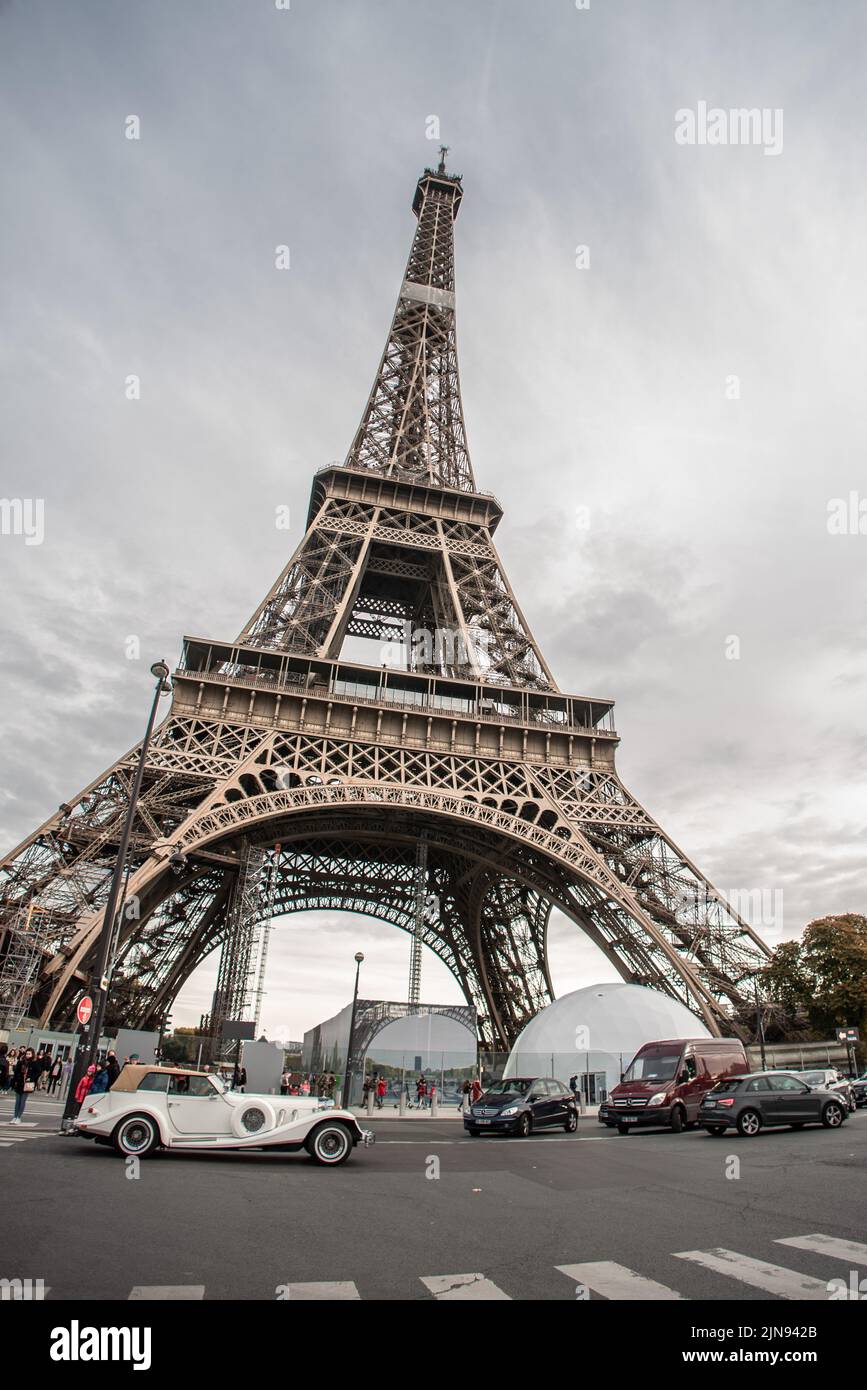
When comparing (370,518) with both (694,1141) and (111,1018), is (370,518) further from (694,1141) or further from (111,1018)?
(694,1141)

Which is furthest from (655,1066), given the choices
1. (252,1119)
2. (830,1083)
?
(252,1119)

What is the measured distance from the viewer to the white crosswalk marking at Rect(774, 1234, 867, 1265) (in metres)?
6.14

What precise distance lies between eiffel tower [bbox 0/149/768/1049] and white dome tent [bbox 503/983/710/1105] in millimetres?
1670

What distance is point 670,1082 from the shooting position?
1994 centimetres

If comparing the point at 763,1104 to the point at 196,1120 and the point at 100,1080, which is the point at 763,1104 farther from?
the point at 100,1080

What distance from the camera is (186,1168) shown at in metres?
11.3

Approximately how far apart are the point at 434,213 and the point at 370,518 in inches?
1264

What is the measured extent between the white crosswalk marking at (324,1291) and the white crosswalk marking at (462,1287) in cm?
52

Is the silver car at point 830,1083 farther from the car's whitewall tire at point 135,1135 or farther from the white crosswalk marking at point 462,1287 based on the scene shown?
the white crosswalk marking at point 462,1287

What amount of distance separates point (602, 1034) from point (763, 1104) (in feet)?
42.9

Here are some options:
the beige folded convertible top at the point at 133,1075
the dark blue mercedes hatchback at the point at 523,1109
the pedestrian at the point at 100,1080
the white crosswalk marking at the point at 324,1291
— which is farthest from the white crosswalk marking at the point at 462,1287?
the pedestrian at the point at 100,1080

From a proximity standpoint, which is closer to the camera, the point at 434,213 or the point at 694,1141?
the point at 694,1141

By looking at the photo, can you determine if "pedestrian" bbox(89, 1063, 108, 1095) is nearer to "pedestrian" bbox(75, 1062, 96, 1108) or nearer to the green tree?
"pedestrian" bbox(75, 1062, 96, 1108)

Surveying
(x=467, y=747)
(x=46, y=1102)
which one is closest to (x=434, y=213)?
(x=467, y=747)
